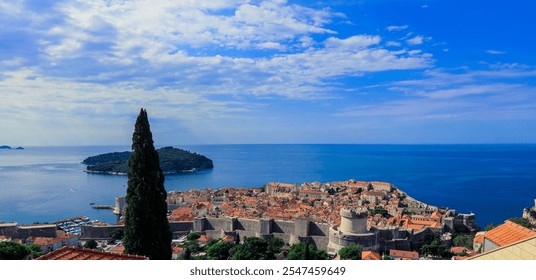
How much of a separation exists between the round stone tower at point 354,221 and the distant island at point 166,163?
36.0 m

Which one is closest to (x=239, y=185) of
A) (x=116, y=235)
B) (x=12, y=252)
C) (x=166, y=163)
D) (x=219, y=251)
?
(x=166, y=163)

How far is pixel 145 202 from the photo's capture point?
5160 millimetres

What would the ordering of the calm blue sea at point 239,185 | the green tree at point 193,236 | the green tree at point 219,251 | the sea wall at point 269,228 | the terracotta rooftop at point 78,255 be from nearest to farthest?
the terracotta rooftop at point 78,255 → the green tree at point 219,251 → the sea wall at point 269,228 → the green tree at point 193,236 → the calm blue sea at point 239,185

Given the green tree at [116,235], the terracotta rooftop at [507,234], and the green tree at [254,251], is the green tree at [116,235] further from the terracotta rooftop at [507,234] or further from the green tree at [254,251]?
the terracotta rooftop at [507,234]

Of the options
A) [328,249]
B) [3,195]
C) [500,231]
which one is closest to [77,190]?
[3,195]

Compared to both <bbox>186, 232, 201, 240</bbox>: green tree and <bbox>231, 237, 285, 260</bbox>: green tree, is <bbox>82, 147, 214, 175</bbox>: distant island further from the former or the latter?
<bbox>231, 237, 285, 260</bbox>: green tree

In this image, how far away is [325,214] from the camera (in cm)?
1705

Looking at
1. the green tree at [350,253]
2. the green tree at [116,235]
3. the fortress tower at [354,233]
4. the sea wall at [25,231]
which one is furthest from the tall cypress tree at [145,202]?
the sea wall at [25,231]

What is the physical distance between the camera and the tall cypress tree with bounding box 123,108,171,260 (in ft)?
16.8

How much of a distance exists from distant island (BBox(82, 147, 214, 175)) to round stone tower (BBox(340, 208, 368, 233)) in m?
36.0

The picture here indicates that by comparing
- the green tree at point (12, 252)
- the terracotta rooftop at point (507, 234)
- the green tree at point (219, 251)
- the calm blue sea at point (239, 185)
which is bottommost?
the calm blue sea at point (239, 185)

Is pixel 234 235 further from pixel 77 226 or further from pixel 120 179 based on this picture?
pixel 120 179

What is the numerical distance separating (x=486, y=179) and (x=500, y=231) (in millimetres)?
38731

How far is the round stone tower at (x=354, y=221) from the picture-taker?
12.7 metres
